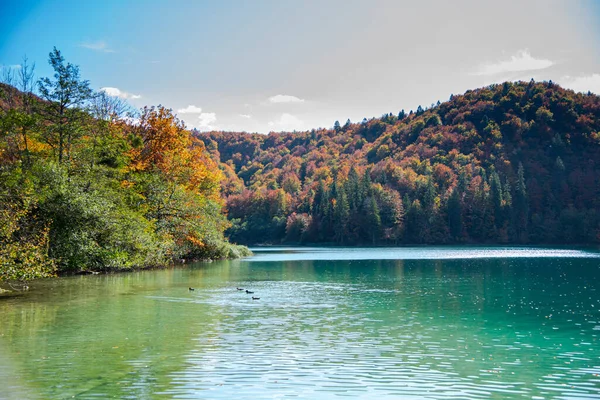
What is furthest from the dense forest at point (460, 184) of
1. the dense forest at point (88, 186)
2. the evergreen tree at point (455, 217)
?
the dense forest at point (88, 186)

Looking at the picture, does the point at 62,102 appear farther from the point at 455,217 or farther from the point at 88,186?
the point at 455,217

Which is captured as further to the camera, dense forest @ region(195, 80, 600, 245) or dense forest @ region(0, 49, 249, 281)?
dense forest @ region(195, 80, 600, 245)

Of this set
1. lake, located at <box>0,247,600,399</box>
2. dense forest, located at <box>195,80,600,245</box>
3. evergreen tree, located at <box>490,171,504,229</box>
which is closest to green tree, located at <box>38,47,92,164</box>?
lake, located at <box>0,247,600,399</box>

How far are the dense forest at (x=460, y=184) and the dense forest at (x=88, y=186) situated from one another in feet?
301

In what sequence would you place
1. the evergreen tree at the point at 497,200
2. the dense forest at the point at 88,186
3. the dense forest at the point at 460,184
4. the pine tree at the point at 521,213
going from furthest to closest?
1. the dense forest at the point at 460,184
2. the pine tree at the point at 521,213
3. the evergreen tree at the point at 497,200
4. the dense forest at the point at 88,186

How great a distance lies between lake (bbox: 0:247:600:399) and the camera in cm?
1220

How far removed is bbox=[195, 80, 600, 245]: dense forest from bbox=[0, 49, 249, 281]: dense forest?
91.7 metres

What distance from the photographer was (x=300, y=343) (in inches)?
669

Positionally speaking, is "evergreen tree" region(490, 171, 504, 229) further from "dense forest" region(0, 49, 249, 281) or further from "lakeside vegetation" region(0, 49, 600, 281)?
"dense forest" region(0, 49, 249, 281)

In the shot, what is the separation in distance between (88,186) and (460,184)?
124298 millimetres

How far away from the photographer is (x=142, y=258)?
4709 cm

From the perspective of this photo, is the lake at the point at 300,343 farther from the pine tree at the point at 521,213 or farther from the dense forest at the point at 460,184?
the pine tree at the point at 521,213

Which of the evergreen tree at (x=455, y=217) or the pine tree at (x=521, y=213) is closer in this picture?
the pine tree at (x=521, y=213)

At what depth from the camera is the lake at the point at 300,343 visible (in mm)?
12195
